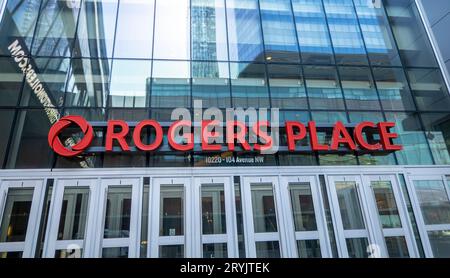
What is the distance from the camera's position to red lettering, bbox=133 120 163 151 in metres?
9.77

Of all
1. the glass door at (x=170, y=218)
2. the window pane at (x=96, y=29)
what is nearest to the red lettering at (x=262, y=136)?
the glass door at (x=170, y=218)

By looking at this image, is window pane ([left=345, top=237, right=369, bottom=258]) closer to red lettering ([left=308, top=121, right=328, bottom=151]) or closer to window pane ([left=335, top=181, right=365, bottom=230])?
window pane ([left=335, top=181, right=365, bottom=230])

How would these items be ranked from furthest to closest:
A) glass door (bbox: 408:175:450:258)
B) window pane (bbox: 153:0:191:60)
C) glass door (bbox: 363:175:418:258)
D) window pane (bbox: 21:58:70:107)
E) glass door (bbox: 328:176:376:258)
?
1. window pane (bbox: 153:0:191:60)
2. window pane (bbox: 21:58:70:107)
3. glass door (bbox: 408:175:450:258)
4. glass door (bbox: 363:175:418:258)
5. glass door (bbox: 328:176:376:258)

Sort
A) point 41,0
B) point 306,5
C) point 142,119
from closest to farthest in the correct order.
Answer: point 142,119 → point 41,0 → point 306,5

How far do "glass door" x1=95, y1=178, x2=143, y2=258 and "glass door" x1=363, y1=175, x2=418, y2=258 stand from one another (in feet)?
26.9

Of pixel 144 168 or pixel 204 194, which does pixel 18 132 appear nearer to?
pixel 144 168

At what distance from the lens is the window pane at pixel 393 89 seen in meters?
11.9

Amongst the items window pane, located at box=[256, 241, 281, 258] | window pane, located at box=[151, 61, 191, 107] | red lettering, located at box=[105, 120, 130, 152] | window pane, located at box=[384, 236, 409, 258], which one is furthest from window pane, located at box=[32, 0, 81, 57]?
window pane, located at box=[384, 236, 409, 258]

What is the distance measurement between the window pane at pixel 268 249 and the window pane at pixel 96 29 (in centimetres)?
922

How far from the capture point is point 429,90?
40.3 feet

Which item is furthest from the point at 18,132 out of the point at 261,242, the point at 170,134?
the point at 261,242

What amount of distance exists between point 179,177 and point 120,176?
201 centimetres

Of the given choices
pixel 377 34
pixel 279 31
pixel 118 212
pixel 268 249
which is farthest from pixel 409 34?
pixel 118 212

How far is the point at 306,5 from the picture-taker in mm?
13086
